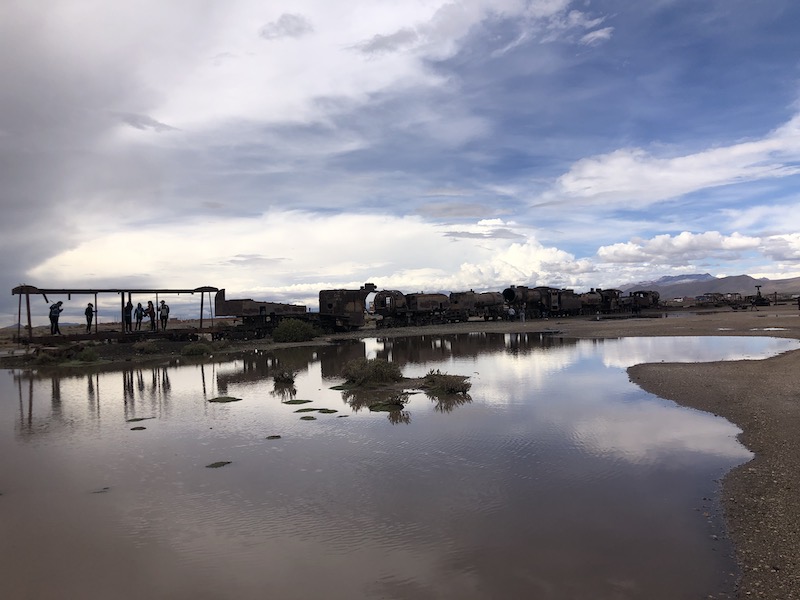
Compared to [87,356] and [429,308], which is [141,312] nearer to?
[87,356]

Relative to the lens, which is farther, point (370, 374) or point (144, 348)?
point (144, 348)

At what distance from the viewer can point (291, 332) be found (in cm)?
3859

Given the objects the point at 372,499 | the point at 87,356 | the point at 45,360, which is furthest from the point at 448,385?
the point at 45,360

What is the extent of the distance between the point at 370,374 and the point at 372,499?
10.5 m

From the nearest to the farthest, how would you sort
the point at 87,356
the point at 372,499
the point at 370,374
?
the point at 372,499
the point at 370,374
the point at 87,356

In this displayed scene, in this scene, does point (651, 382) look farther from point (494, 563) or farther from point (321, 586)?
point (321, 586)

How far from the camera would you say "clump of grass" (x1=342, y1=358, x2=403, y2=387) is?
17.9 metres

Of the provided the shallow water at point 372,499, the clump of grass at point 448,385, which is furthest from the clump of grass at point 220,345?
the clump of grass at point 448,385

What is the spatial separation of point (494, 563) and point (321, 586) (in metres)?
1.82

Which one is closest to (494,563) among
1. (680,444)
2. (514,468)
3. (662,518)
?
(662,518)

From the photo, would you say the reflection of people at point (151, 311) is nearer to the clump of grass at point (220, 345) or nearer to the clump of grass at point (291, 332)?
the clump of grass at point (220, 345)

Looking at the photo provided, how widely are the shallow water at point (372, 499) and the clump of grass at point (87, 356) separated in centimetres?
1382

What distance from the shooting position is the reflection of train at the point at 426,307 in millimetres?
41344

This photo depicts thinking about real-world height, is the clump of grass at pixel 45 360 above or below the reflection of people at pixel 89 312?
below
